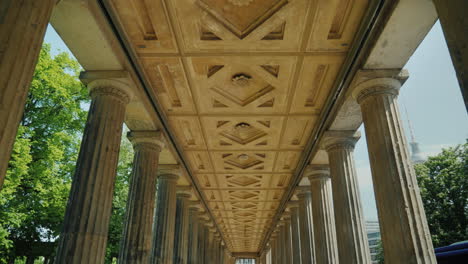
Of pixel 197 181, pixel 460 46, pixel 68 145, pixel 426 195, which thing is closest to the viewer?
pixel 460 46

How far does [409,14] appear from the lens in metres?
6.45

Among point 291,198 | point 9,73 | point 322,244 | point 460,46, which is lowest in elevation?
point 322,244

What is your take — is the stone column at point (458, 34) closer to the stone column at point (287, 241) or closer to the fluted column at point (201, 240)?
the stone column at point (287, 241)

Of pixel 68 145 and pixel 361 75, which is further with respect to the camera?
pixel 68 145

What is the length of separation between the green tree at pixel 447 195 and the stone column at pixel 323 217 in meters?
13.4

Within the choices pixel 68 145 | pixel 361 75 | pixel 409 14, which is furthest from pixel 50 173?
pixel 409 14

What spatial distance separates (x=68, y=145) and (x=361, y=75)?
1456 cm

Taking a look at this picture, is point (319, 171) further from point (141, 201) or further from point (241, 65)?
point (141, 201)

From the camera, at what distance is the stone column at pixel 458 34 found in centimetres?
408

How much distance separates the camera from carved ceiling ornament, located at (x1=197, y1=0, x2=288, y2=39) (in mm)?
7412

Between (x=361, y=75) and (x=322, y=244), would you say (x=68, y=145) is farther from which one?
(x=361, y=75)

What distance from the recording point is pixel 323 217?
13.4 m

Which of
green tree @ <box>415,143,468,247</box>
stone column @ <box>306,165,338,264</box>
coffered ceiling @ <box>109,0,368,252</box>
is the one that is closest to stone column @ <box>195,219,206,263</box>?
A: coffered ceiling @ <box>109,0,368,252</box>

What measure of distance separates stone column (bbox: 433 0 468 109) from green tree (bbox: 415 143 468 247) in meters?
22.3
